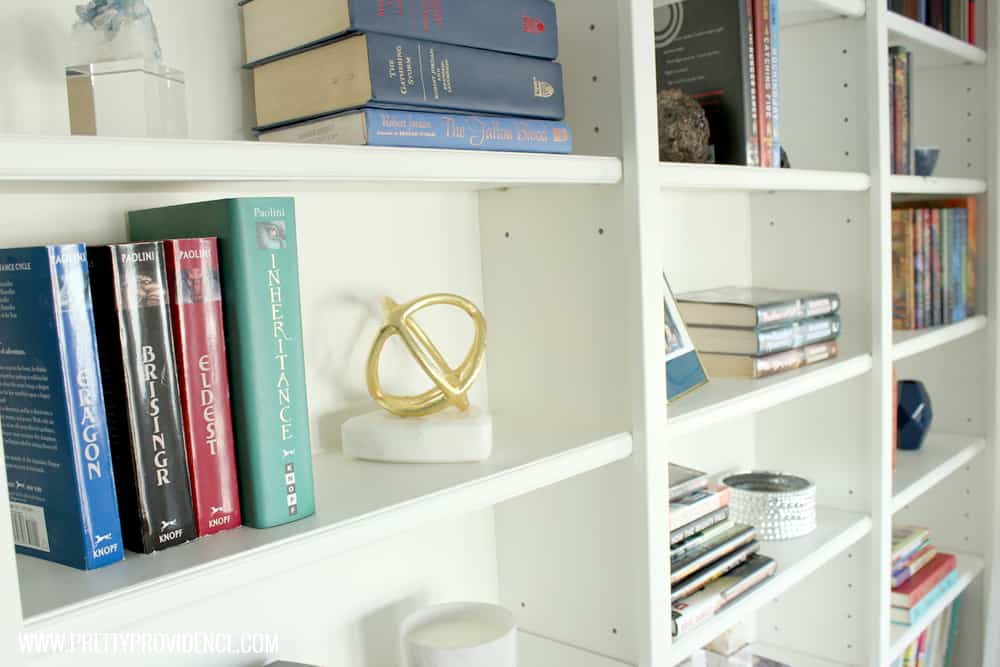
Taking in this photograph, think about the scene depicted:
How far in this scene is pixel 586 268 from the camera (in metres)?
1.01

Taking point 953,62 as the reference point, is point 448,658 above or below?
below

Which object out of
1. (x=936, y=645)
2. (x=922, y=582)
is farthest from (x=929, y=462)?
(x=936, y=645)

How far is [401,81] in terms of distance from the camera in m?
0.78

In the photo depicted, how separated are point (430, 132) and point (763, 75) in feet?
2.04

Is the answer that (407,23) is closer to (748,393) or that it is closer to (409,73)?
(409,73)

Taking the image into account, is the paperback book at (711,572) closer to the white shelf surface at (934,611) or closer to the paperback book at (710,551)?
the paperback book at (710,551)

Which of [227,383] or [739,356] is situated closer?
[227,383]

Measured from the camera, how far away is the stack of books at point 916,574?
170 cm

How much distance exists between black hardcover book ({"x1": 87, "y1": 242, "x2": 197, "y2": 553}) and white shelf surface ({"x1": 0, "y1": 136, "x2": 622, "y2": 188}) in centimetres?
8

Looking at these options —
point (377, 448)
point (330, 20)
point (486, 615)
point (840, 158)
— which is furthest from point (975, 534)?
point (330, 20)

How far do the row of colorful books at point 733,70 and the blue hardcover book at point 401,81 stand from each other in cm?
39

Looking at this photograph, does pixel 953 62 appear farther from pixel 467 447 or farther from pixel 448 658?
pixel 448 658

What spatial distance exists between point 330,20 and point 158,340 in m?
0.32

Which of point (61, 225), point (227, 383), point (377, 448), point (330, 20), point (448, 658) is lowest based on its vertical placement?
point (448, 658)
